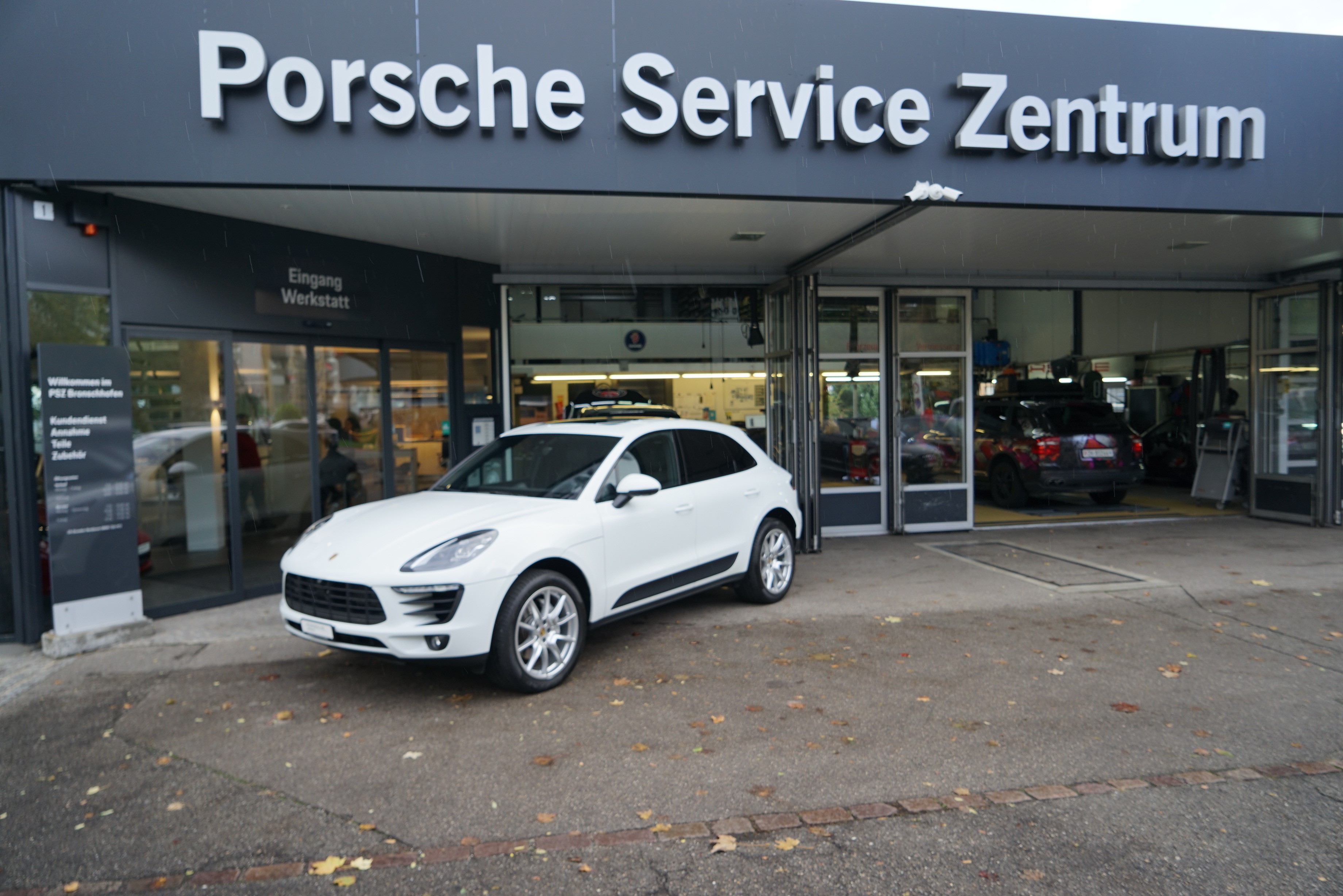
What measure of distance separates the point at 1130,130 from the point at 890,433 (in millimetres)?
4533

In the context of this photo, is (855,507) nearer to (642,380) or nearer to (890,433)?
(890,433)

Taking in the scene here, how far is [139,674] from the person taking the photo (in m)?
5.82

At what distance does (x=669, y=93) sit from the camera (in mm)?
7141

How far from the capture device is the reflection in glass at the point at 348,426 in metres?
8.76

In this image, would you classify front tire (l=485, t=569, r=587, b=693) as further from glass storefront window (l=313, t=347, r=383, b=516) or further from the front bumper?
glass storefront window (l=313, t=347, r=383, b=516)

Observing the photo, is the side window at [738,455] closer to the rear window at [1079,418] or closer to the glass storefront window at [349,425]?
the glass storefront window at [349,425]

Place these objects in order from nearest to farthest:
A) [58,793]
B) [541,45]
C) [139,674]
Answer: [58,793] < [139,674] < [541,45]

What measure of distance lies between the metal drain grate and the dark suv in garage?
109 inches

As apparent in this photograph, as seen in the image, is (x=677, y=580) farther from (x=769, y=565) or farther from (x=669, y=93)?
(x=669, y=93)

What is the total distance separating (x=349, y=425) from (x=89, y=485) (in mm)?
2791

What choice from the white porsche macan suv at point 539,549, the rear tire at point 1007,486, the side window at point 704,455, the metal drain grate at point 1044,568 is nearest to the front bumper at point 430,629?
the white porsche macan suv at point 539,549

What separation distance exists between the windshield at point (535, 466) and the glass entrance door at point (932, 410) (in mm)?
6058

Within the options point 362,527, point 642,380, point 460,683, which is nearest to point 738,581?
point 460,683

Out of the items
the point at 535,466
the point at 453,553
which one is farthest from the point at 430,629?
the point at 535,466
